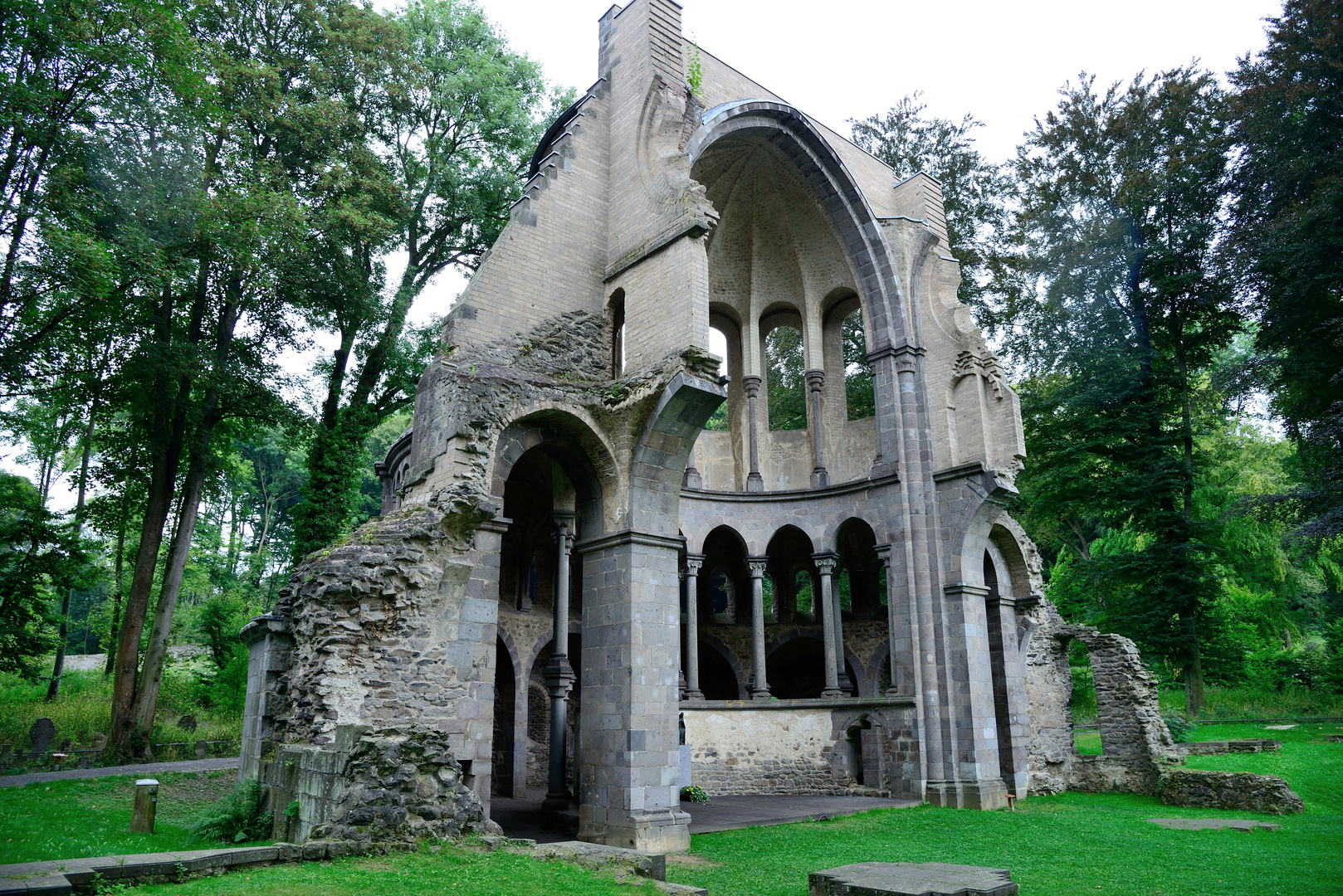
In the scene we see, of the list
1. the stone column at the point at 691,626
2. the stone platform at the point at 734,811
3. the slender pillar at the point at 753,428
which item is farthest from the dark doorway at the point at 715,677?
the stone platform at the point at 734,811

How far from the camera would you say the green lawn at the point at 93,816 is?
8453 millimetres

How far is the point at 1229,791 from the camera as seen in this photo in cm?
1411

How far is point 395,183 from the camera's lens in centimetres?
1998

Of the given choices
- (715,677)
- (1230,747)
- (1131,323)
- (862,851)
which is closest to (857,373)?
(1131,323)

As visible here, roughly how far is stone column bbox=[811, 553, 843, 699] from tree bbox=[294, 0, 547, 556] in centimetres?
1114

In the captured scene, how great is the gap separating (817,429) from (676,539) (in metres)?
8.44

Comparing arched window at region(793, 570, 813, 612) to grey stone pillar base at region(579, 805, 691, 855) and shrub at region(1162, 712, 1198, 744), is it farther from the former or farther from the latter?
grey stone pillar base at region(579, 805, 691, 855)

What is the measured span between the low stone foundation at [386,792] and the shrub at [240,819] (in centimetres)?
141

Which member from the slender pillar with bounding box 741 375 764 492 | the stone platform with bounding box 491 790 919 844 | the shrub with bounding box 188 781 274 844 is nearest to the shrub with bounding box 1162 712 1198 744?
the stone platform with bounding box 491 790 919 844

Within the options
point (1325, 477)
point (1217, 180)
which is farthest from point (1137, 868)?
point (1217, 180)

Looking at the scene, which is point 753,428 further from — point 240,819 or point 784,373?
point 240,819

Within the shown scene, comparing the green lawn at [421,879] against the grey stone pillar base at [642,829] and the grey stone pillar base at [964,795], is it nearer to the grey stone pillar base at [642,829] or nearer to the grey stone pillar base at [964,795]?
the grey stone pillar base at [642,829]

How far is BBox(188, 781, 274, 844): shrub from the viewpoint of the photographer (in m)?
8.91

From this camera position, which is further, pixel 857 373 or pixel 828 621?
pixel 857 373
